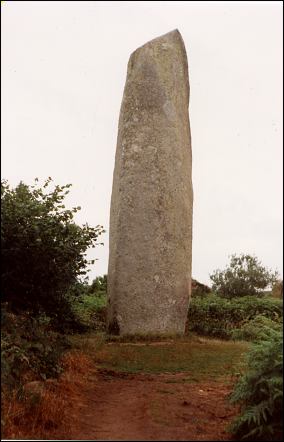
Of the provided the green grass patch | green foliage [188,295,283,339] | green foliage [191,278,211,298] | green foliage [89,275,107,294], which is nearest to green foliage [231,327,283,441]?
the green grass patch

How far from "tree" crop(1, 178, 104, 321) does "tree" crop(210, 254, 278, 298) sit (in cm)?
1457

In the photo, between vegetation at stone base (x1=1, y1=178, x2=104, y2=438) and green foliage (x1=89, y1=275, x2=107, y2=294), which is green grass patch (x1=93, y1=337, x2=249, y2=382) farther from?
green foliage (x1=89, y1=275, x2=107, y2=294)

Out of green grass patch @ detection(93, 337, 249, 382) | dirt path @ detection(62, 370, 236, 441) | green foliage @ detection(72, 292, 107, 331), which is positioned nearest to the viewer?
dirt path @ detection(62, 370, 236, 441)

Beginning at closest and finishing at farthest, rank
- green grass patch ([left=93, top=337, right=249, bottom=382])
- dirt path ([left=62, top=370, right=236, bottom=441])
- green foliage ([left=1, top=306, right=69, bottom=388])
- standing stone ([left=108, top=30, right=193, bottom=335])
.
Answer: dirt path ([left=62, top=370, right=236, bottom=441]) < green foliage ([left=1, top=306, right=69, bottom=388]) < green grass patch ([left=93, top=337, right=249, bottom=382]) < standing stone ([left=108, top=30, right=193, bottom=335])

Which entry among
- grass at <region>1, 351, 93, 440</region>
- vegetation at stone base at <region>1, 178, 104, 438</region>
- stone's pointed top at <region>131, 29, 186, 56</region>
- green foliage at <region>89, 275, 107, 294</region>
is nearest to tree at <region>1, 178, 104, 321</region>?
vegetation at stone base at <region>1, 178, 104, 438</region>

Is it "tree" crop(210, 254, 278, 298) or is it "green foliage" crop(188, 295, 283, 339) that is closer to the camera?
"green foliage" crop(188, 295, 283, 339)

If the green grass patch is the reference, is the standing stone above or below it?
above

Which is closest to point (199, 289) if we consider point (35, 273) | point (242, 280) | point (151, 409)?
point (242, 280)

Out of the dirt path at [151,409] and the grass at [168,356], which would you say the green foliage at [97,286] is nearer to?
the grass at [168,356]

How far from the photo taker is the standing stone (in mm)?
14148

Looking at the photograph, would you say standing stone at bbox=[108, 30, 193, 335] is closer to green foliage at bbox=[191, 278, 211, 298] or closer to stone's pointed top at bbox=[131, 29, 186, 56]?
stone's pointed top at bbox=[131, 29, 186, 56]

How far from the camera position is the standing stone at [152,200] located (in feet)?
46.4

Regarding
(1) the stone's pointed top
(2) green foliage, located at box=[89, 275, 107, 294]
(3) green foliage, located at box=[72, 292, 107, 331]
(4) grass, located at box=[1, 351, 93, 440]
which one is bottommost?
(4) grass, located at box=[1, 351, 93, 440]

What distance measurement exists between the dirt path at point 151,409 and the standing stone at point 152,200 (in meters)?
4.15
